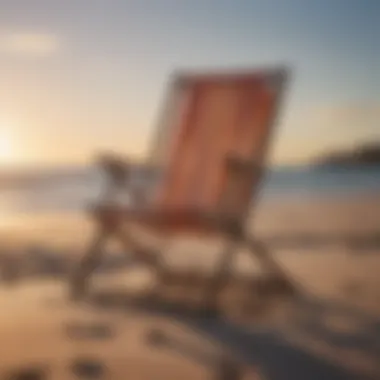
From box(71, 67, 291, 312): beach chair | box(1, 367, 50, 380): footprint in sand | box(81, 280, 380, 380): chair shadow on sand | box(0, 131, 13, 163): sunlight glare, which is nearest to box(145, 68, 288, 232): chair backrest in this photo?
box(71, 67, 291, 312): beach chair

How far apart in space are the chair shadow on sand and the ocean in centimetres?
27

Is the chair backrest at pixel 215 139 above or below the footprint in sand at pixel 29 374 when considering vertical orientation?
above

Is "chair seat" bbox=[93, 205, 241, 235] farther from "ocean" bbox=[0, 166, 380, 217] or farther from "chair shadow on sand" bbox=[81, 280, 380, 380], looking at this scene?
"chair shadow on sand" bbox=[81, 280, 380, 380]

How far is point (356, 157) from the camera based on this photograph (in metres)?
1.92

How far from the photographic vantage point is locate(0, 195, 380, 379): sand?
1710 mm

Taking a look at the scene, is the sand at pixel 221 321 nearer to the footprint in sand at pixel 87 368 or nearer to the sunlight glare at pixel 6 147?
the footprint in sand at pixel 87 368

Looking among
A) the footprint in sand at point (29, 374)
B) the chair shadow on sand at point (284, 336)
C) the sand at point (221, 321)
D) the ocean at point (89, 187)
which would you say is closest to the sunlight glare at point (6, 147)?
the ocean at point (89, 187)

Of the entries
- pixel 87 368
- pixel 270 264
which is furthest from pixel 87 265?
pixel 270 264

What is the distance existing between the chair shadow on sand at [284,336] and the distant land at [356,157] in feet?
1.24

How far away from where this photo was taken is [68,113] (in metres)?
1.88

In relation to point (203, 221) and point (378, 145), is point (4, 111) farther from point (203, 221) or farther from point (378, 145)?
point (378, 145)

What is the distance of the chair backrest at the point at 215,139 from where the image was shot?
1895 millimetres

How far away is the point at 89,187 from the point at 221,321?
506 millimetres

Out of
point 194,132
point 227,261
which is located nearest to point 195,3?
point 194,132
